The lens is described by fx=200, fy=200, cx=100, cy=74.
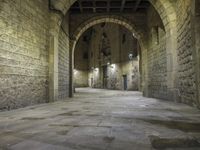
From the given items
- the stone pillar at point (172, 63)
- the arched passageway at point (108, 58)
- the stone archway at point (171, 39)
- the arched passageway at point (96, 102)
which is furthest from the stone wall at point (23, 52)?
the arched passageway at point (108, 58)

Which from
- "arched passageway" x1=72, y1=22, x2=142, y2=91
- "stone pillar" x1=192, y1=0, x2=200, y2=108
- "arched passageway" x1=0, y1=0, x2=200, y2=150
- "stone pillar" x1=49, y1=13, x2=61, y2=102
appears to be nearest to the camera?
"arched passageway" x1=0, y1=0, x2=200, y2=150

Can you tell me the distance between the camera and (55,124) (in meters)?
3.28

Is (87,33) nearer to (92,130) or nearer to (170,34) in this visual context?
(170,34)

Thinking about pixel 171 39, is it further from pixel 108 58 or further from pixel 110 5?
pixel 108 58

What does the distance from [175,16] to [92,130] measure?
559 cm

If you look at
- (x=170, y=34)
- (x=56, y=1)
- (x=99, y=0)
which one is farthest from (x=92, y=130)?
(x=99, y=0)

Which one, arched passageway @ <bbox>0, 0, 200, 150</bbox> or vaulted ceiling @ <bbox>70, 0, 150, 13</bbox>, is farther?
vaulted ceiling @ <bbox>70, 0, 150, 13</bbox>

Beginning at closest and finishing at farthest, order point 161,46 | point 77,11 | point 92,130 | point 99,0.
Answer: point 92,130
point 161,46
point 99,0
point 77,11

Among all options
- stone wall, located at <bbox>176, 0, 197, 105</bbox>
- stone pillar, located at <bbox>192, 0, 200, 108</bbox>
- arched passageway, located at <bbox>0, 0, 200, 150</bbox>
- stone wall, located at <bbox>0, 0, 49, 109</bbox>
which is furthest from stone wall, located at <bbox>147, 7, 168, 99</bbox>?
stone wall, located at <bbox>0, 0, 49, 109</bbox>

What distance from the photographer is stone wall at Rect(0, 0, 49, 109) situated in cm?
483

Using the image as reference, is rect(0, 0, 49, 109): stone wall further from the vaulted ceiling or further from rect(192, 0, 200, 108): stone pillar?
rect(192, 0, 200, 108): stone pillar

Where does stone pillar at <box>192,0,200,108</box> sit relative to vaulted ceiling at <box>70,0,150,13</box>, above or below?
below

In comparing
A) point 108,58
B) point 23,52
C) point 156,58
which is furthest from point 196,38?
point 108,58

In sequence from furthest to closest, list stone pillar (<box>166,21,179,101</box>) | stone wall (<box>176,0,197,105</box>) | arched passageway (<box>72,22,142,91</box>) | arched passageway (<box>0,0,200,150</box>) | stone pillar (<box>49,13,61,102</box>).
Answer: arched passageway (<box>72,22,142,91</box>)
stone pillar (<box>49,13,61,102</box>)
stone pillar (<box>166,21,179,101</box>)
stone wall (<box>176,0,197,105</box>)
arched passageway (<box>0,0,200,150</box>)
